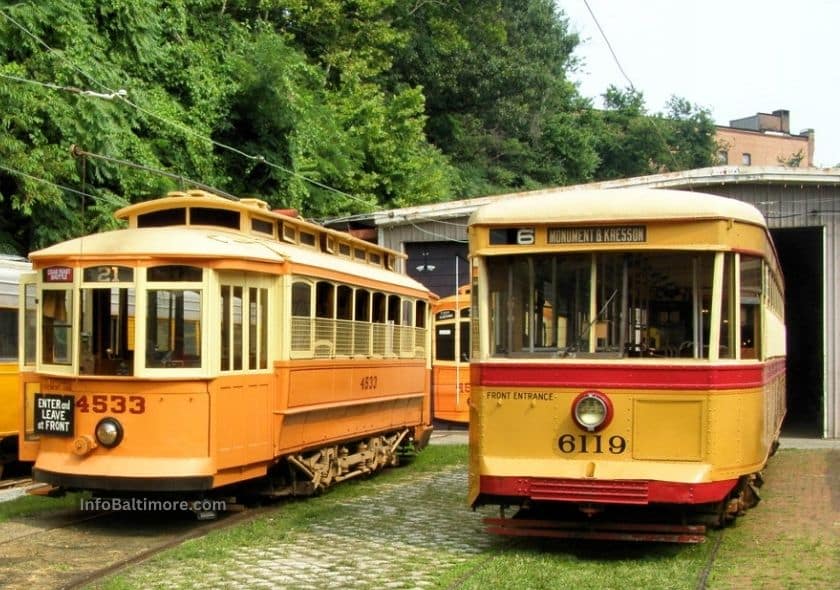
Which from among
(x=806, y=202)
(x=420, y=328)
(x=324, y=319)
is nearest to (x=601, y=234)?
(x=324, y=319)

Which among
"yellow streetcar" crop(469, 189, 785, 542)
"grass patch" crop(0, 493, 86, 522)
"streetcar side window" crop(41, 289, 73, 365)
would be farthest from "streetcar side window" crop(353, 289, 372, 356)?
"yellow streetcar" crop(469, 189, 785, 542)

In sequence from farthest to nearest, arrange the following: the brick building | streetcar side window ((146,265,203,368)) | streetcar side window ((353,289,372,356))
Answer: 1. the brick building
2. streetcar side window ((353,289,372,356))
3. streetcar side window ((146,265,203,368))

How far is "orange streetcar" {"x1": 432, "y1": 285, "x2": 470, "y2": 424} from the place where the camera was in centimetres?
2331

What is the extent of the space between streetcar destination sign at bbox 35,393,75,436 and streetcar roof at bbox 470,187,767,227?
423 centimetres

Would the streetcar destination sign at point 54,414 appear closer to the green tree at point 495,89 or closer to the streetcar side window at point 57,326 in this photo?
the streetcar side window at point 57,326

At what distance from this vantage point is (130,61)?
78.7 ft

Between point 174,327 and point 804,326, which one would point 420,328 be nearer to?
point 174,327

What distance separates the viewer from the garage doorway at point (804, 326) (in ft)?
75.5

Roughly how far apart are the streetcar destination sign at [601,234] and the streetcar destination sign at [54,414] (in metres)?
4.81

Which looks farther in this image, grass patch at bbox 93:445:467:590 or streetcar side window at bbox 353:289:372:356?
streetcar side window at bbox 353:289:372:356

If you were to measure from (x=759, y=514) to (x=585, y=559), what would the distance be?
3.42 meters

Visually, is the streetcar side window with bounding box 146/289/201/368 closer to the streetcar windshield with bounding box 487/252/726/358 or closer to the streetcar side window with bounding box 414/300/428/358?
the streetcar windshield with bounding box 487/252/726/358

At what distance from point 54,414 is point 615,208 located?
5.53 metres
